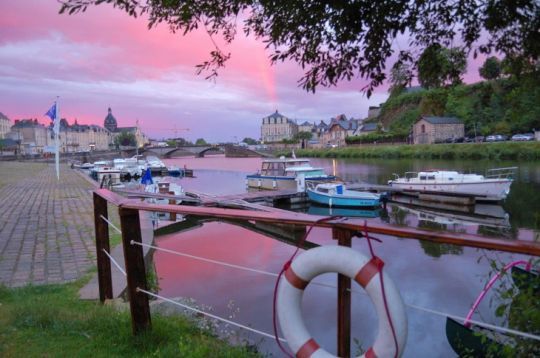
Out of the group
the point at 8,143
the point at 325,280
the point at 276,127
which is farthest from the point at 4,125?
the point at 325,280

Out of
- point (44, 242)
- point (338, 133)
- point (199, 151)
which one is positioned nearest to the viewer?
point (44, 242)

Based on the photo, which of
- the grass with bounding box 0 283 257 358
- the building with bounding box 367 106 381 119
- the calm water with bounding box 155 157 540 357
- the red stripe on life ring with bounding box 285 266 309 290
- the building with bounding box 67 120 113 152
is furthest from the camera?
the building with bounding box 67 120 113 152

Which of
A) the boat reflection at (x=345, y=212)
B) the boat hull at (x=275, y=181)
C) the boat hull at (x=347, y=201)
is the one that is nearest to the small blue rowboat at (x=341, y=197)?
the boat hull at (x=347, y=201)

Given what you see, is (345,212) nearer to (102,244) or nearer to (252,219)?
(102,244)

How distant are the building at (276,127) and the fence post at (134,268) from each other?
163 m

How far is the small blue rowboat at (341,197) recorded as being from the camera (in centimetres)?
2071

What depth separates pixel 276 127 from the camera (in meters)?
170

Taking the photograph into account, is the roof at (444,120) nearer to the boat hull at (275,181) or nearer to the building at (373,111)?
the building at (373,111)

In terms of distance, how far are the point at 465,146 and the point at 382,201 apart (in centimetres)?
3866

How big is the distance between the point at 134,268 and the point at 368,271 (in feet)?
6.60

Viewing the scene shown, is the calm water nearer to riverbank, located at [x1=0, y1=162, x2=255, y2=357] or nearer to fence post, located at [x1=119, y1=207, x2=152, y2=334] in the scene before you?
riverbank, located at [x1=0, y1=162, x2=255, y2=357]

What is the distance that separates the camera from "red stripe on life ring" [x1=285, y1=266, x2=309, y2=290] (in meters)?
2.20

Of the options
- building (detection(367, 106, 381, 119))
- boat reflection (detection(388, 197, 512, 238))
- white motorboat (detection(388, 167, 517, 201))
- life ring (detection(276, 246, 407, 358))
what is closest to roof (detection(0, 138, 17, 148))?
building (detection(367, 106, 381, 119))

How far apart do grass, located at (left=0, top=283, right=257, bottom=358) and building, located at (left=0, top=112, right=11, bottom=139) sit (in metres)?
121
